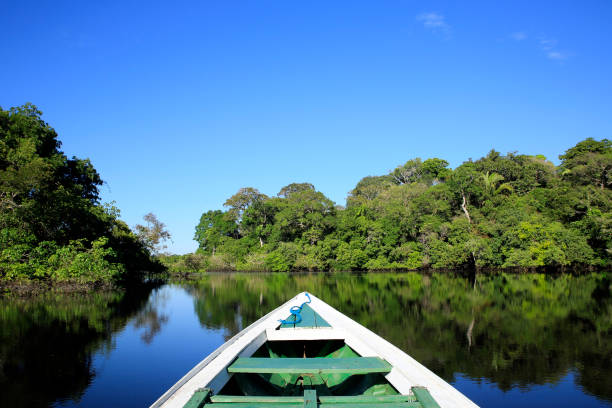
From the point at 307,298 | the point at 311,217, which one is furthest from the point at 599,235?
the point at 307,298

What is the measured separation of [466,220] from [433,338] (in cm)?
2615

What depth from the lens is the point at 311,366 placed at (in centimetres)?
295

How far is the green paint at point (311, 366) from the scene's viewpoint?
9.44ft

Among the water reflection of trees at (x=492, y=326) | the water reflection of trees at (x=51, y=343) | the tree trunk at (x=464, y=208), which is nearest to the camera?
the water reflection of trees at (x=51, y=343)

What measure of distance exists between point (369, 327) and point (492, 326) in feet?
9.74

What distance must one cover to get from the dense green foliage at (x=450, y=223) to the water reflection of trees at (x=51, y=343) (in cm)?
2218

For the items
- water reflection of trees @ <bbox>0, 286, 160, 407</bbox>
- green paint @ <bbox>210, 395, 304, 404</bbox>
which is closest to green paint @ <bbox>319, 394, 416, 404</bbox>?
green paint @ <bbox>210, 395, 304, 404</bbox>

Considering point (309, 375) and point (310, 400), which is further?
point (309, 375)

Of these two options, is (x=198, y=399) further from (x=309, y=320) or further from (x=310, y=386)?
(x=309, y=320)

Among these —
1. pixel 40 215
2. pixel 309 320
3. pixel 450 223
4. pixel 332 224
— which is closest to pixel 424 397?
pixel 309 320

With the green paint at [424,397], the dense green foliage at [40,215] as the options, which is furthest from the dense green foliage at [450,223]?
the green paint at [424,397]

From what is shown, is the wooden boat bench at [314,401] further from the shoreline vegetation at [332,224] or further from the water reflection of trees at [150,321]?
the shoreline vegetation at [332,224]

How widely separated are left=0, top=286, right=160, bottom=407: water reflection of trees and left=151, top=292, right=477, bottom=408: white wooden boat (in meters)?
2.87

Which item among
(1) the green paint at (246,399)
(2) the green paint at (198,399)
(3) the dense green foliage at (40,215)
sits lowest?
(1) the green paint at (246,399)
